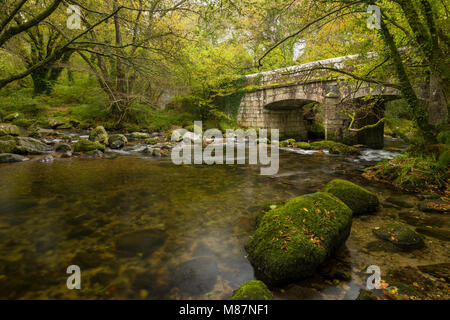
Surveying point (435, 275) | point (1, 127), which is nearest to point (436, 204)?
point (435, 275)

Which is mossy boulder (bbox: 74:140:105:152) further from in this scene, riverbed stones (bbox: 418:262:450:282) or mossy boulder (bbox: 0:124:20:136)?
riverbed stones (bbox: 418:262:450:282)

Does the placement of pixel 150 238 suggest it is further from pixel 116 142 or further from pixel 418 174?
pixel 116 142

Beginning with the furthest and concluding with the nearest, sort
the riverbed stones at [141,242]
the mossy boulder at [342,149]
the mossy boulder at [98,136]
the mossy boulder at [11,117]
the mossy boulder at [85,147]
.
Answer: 1. the mossy boulder at [11,117]
2. the mossy boulder at [98,136]
3. the mossy boulder at [342,149]
4. the mossy boulder at [85,147]
5. the riverbed stones at [141,242]

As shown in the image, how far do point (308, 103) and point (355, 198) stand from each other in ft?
34.0

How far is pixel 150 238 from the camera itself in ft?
9.42

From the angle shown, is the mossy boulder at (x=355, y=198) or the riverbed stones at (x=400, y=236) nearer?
the riverbed stones at (x=400, y=236)

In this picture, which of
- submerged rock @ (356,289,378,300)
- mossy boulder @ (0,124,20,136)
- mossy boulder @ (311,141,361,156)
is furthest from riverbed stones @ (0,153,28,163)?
mossy boulder @ (311,141,361,156)

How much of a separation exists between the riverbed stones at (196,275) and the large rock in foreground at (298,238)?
0.42 m

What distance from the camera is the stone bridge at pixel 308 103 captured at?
862 centimetres

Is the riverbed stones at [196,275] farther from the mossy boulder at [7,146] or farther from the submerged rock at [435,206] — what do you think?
the mossy boulder at [7,146]

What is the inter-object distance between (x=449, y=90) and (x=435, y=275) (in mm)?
3948

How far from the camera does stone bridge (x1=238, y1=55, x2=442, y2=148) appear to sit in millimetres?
8625

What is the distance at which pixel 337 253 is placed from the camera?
2541 mm

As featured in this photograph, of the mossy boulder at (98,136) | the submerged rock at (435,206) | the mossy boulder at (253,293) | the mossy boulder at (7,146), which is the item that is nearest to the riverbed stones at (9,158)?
the mossy boulder at (7,146)
